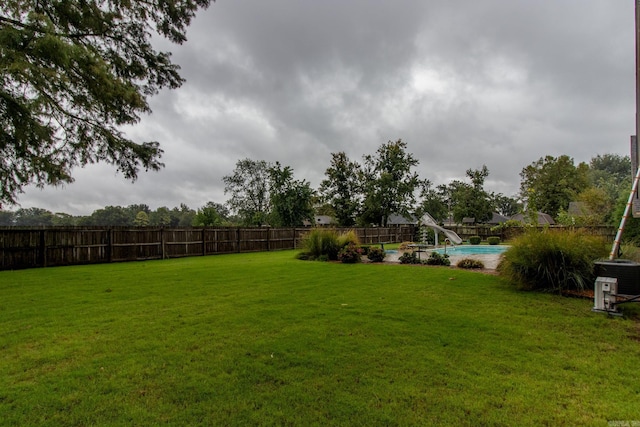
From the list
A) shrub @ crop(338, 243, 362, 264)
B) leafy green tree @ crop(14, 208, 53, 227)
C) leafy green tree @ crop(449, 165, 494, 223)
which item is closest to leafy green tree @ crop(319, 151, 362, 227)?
leafy green tree @ crop(449, 165, 494, 223)

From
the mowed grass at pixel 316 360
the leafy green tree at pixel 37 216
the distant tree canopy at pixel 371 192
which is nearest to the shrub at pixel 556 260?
the mowed grass at pixel 316 360

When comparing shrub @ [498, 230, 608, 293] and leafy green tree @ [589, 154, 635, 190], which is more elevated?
leafy green tree @ [589, 154, 635, 190]

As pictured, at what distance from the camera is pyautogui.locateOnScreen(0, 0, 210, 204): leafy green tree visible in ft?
19.1

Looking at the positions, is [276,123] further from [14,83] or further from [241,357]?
[241,357]

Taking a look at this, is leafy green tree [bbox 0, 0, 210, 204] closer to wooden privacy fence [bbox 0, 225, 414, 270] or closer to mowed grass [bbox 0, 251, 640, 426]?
wooden privacy fence [bbox 0, 225, 414, 270]

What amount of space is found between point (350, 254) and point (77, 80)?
28.6 feet

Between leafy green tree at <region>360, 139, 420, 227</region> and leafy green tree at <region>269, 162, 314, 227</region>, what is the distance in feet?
24.1

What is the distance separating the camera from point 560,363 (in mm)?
2721

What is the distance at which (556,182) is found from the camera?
39.6m

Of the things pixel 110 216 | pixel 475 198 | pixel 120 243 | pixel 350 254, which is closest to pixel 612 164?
Answer: pixel 475 198

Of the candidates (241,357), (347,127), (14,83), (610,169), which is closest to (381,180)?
(347,127)

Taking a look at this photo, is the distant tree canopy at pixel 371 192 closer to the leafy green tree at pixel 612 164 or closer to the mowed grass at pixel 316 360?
the mowed grass at pixel 316 360

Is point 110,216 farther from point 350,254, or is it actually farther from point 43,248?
point 350,254

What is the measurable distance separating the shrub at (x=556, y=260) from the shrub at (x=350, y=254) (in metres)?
5.23
